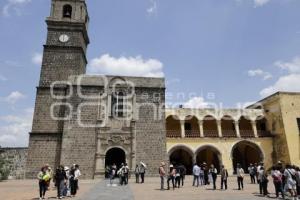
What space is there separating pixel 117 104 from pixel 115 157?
426cm

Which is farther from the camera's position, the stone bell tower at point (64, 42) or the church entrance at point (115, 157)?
the stone bell tower at point (64, 42)

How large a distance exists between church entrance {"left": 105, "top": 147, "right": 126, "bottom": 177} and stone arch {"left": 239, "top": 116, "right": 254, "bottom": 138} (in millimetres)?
12193

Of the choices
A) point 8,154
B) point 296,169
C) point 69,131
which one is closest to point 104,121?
point 69,131

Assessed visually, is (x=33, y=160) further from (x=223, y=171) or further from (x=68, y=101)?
(x=223, y=171)

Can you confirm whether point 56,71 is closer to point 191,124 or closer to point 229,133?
point 191,124

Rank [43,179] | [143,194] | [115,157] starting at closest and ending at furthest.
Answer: [43,179]
[143,194]
[115,157]

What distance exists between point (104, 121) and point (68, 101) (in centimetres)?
325

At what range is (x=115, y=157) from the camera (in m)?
21.6

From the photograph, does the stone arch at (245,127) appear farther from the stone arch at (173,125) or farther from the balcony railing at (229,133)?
the stone arch at (173,125)

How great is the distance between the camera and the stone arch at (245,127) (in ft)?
86.9

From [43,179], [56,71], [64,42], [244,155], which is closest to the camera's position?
[43,179]

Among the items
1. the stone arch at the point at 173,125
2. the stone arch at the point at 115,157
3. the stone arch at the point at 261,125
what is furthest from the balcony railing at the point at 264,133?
the stone arch at the point at 115,157

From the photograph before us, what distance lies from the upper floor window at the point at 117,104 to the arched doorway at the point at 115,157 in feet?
9.30

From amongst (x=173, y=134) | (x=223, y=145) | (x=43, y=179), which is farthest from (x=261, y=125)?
(x=43, y=179)
